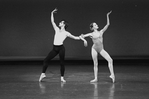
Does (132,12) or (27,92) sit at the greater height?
(132,12)

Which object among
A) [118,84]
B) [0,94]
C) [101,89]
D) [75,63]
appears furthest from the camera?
[75,63]

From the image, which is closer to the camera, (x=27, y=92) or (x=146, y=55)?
(x=27, y=92)

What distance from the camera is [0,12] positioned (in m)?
8.62

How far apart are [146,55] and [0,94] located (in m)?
6.12

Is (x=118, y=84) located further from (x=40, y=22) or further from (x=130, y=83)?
(x=40, y=22)

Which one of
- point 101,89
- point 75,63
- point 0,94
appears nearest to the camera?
point 0,94

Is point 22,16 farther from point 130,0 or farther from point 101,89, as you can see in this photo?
point 101,89

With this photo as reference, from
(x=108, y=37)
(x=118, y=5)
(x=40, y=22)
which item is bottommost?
(x=108, y=37)

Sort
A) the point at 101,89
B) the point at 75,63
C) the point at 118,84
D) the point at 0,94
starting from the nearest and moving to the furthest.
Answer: the point at 0,94, the point at 101,89, the point at 118,84, the point at 75,63

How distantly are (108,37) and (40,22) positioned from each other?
255 centimetres

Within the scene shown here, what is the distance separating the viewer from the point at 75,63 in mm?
8227

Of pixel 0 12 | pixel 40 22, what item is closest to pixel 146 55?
pixel 40 22

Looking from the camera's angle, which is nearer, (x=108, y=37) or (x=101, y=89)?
(x=101, y=89)

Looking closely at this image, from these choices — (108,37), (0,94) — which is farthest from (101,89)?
(108,37)
